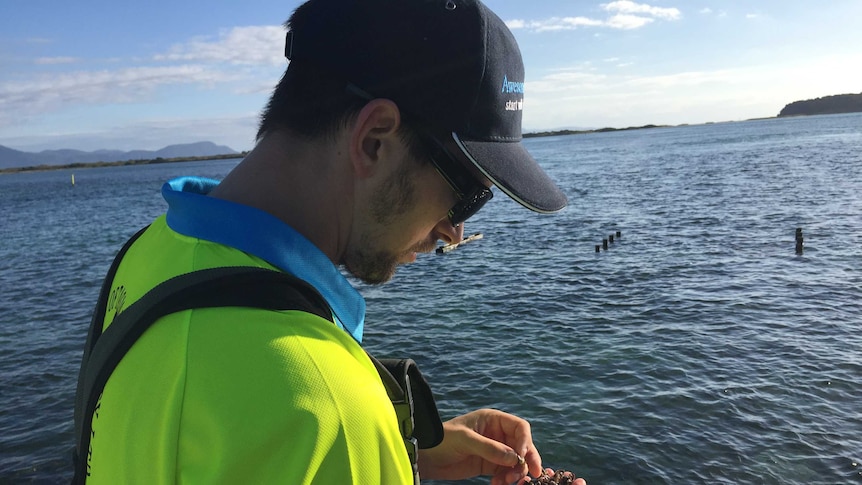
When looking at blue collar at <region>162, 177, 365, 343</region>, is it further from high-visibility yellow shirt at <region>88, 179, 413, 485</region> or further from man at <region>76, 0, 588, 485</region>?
high-visibility yellow shirt at <region>88, 179, 413, 485</region>

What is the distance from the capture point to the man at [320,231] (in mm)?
1104

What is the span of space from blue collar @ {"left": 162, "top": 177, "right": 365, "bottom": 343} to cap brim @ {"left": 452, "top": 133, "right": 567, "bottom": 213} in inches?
20.6

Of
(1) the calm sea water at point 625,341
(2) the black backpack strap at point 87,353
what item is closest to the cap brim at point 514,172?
(2) the black backpack strap at point 87,353

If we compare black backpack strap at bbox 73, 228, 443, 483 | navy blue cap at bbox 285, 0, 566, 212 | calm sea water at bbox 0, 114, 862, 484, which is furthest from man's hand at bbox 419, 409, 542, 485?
calm sea water at bbox 0, 114, 862, 484

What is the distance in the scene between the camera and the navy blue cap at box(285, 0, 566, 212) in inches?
65.7

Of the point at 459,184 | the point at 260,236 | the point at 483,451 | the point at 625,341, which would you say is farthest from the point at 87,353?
the point at 625,341

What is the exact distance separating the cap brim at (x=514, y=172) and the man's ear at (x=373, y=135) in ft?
0.60

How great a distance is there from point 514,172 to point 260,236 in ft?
2.64

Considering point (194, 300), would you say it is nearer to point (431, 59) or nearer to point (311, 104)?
point (311, 104)

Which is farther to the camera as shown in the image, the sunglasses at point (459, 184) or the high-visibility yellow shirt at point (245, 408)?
the sunglasses at point (459, 184)

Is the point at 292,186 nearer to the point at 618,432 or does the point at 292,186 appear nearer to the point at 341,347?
the point at 341,347

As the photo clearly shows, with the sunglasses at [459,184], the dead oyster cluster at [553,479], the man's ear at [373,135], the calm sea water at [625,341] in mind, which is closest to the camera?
the man's ear at [373,135]

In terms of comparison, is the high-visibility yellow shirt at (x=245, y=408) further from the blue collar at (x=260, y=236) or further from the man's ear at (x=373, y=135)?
the man's ear at (x=373, y=135)

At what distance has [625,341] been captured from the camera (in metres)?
14.6
